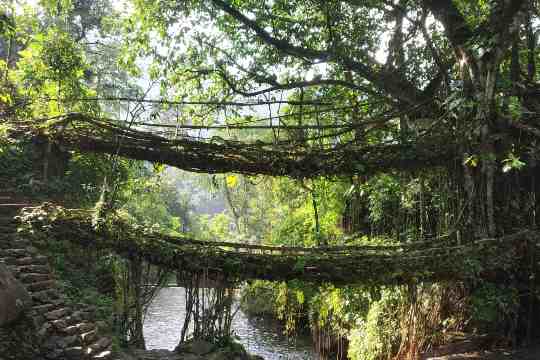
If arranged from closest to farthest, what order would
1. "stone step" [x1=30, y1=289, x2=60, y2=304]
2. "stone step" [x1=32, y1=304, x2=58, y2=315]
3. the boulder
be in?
the boulder
"stone step" [x1=32, y1=304, x2=58, y2=315]
"stone step" [x1=30, y1=289, x2=60, y2=304]

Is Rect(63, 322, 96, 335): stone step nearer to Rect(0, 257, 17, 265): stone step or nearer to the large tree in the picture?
Rect(0, 257, 17, 265): stone step

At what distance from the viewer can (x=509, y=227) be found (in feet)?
16.2

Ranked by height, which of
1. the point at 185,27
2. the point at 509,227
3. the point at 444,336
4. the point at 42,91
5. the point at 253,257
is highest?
the point at 185,27

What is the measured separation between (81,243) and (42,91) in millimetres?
5286

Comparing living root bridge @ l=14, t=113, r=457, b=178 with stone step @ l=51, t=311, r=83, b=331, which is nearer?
stone step @ l=51, t=311, r=83, b=331

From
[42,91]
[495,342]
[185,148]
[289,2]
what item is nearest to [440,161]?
[495,342]

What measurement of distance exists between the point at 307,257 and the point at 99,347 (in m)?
2.52

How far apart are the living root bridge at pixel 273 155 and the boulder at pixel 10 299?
1.99 meters

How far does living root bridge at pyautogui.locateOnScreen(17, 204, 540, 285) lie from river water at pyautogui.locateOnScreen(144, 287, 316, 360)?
15.7 feet

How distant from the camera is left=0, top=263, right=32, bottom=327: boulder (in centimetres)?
419

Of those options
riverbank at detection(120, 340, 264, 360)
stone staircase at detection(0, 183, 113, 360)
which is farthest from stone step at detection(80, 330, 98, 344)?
riverbank at detection(120, 340, 264, 360)

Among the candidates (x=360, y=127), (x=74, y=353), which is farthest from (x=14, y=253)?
(x=360, y=127)

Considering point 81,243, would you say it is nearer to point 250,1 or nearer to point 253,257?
point 253,257

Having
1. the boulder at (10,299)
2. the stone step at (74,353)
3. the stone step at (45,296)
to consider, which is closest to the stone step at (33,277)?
the stone step at (45,296)
